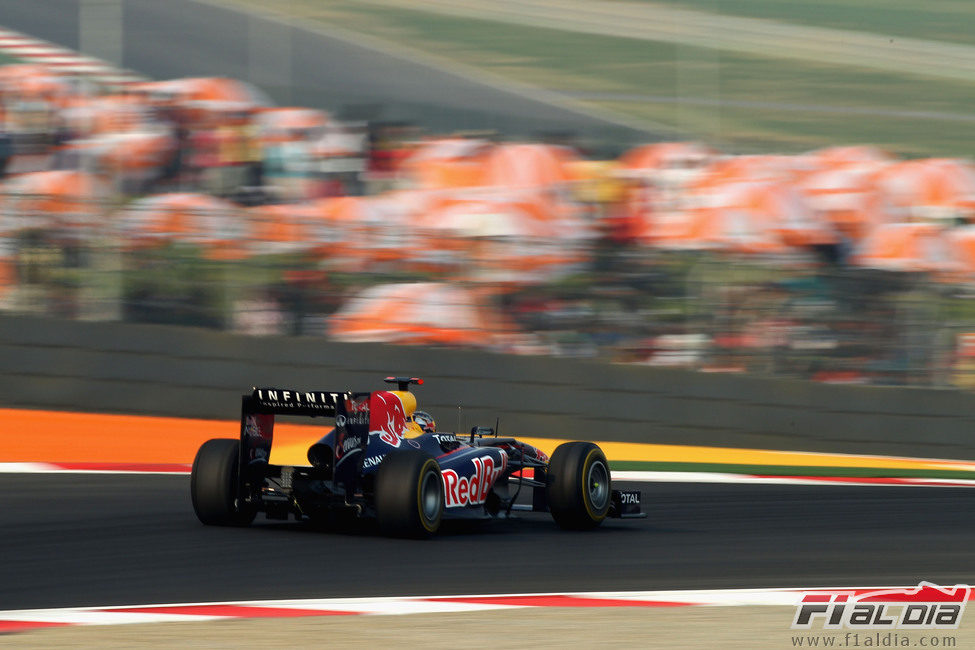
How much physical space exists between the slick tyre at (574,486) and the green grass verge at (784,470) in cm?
377

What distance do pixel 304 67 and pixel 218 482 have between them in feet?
30.4

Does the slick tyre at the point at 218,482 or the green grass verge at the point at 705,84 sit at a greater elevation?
the green grass verge at the point at 705,84

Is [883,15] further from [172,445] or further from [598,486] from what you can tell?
[598,486]

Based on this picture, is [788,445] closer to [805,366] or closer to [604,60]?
[805,366]

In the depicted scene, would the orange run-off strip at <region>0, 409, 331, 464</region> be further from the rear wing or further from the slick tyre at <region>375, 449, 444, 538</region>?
the slick tyre at <region>375, 449, 444, 538</region>

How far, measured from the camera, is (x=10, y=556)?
7.02m

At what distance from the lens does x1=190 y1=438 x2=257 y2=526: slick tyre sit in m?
7.84

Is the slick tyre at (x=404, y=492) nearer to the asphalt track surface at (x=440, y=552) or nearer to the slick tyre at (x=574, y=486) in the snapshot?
the asphalt track surface at (x=440, y=552)

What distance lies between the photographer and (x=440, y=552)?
7367 mm

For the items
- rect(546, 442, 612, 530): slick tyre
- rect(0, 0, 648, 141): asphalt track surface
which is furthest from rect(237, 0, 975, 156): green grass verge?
rect(546, 442, 612, 530): slick tyre

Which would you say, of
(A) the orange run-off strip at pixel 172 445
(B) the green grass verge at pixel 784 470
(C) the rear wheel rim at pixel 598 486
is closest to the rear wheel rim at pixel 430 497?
(C) the rear wheel rim at pixel 598 486

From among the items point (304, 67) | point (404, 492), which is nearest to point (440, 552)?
point (404, 492)

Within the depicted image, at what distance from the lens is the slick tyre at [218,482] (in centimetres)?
784

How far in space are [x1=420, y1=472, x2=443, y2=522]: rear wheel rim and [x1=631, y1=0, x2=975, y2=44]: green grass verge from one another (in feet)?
37.9
